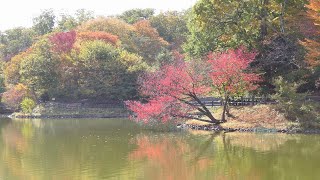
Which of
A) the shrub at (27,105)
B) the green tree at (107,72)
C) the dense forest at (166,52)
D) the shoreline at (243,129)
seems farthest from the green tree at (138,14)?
the shoreline at (243,129)

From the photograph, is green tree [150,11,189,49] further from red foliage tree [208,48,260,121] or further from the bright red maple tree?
red foliage tree [208,48,260,121]

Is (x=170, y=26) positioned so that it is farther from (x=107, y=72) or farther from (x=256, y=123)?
(x=256, y=123)

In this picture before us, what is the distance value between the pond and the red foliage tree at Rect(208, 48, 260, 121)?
3.21 metres

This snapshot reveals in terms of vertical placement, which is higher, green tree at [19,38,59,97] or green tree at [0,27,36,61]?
green tree at [0,27,36,61]

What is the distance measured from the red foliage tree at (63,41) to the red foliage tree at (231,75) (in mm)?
27027

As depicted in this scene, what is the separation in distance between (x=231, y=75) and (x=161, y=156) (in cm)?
931

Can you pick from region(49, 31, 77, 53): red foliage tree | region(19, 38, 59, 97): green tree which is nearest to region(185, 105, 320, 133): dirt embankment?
region(19, 38, 59, 97): green tree

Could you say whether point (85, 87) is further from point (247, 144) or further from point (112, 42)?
point (247, 144)

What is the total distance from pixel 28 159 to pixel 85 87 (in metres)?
27.4

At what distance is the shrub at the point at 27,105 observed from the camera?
46844 millimetres

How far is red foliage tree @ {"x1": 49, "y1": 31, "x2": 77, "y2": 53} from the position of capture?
166 feet

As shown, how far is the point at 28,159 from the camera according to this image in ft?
64.2

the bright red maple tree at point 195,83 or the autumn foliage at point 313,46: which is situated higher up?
the autumn foliage at point 313,46

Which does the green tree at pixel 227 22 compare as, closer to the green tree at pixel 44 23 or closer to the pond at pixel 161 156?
the pond at pixel 161 156
